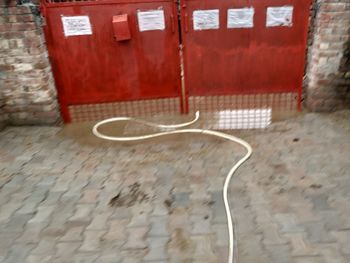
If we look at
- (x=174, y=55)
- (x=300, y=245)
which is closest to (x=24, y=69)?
(x=174, y=55)

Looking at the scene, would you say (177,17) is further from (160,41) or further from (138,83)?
(138,83)

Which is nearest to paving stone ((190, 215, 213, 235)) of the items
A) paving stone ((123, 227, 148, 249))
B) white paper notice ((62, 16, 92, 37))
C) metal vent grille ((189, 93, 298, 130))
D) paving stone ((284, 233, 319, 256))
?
paving stone ((123, 227, 148, 249))

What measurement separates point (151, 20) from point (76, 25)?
930 millimetres

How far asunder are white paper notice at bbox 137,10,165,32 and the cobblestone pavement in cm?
144

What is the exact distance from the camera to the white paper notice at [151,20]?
425 centimetres

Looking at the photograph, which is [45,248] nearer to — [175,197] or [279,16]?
[175,197]

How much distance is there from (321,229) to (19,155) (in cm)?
331

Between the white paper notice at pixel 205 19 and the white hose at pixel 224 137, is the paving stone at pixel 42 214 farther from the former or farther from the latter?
the white paper notice at pixel 205 19

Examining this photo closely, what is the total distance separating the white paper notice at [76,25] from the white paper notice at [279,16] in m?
2.24

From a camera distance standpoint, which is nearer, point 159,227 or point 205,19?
point 159,227

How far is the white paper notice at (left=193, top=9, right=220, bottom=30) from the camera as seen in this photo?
14.0ft

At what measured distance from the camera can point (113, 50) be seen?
444 centimetres

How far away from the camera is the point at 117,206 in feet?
10.2

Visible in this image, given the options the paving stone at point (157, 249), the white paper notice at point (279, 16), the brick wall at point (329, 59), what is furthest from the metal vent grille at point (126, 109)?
the paving stone at point (157, 249)
